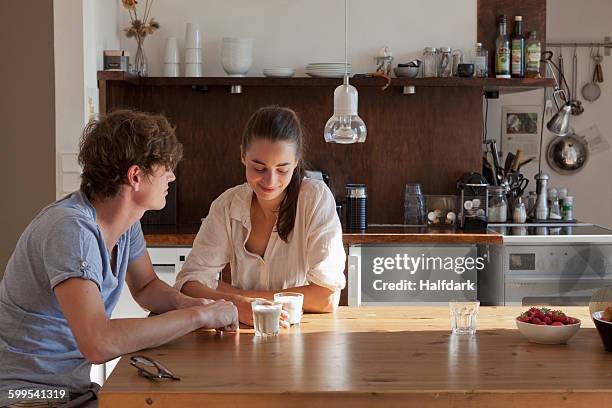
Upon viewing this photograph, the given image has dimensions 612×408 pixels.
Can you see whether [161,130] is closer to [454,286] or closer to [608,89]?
[454,286]

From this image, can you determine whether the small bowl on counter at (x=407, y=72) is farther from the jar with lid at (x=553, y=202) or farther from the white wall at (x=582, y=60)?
the white wall at (x=582, y=60)

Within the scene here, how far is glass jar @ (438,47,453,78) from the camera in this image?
5.14 metres

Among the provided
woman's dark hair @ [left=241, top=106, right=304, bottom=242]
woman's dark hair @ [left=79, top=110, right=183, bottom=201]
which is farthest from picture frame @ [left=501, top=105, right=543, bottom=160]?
woman's dark hair @ [left=79, top=110, right=183, bottom=201]

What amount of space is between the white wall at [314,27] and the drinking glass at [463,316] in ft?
9.63

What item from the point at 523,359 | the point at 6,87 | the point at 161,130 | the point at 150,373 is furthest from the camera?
the point at 6,87

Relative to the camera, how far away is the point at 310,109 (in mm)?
5305

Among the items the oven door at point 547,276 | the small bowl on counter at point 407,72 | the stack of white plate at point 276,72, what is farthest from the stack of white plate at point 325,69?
the oven door at point 547,276

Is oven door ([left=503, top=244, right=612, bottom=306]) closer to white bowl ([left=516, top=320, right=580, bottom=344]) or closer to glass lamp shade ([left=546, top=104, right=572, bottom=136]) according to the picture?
glass lamp shade ([left=546, top=104, right=572, bottom=136])

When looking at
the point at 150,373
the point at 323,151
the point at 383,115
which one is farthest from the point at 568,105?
the point at 150,373

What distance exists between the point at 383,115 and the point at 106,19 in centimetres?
169

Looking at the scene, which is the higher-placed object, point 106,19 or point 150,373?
point 106,19

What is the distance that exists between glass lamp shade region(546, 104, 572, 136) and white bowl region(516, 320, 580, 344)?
11.5 feet

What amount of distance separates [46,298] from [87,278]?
19 cm

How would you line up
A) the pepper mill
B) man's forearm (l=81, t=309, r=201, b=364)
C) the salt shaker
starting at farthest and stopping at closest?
the pepper mill → the salt shaker → man's forearm (l=81, t=309, r=201, b=364)
